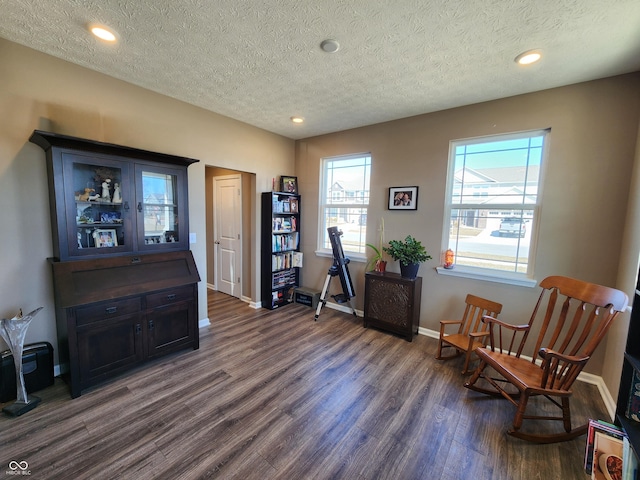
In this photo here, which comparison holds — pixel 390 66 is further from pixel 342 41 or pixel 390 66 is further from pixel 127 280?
pixel 127 280

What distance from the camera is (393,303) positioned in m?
3.29

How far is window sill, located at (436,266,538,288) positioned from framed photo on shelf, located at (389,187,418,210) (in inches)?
34.7

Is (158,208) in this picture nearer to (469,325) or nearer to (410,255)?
(410,255)

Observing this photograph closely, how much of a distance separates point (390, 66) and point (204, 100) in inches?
82.0

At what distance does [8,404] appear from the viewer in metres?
2.00

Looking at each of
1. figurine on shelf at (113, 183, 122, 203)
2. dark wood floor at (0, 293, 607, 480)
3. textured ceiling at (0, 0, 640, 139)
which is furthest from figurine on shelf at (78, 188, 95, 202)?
dark wood floor at (0, 293, 607, 480)

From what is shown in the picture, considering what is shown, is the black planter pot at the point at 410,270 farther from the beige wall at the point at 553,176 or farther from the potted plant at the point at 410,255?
the beige wall at the point at 553,176

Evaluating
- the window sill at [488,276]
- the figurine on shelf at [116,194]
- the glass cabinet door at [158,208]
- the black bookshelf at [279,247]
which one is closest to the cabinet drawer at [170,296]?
the glass cabinet door at [158,208]

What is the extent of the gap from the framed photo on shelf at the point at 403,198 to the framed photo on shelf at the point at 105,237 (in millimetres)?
3154

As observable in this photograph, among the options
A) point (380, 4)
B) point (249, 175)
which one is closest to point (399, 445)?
point (380, 4)

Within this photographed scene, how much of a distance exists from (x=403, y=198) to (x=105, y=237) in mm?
3319

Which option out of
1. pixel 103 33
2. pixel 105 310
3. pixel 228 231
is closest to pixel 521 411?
pixel 105 310

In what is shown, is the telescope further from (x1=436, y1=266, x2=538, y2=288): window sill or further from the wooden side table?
(x1=436, y1=266, x2=538, y2=288): window sill

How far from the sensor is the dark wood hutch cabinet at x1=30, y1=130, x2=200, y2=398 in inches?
82.6
